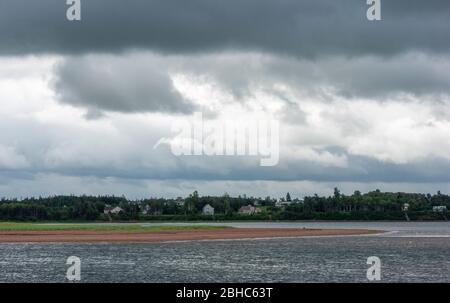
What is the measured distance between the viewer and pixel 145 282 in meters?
64.4

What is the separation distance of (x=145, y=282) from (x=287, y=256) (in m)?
32.0

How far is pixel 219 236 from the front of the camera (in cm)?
14388

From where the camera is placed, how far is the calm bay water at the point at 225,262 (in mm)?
68938

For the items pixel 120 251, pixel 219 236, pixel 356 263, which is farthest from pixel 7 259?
pixel 219 236

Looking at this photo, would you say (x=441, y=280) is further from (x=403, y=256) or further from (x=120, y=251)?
(x=120, y=251)

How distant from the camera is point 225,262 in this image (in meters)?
83.4

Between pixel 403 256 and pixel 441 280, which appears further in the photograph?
pixel 403 256

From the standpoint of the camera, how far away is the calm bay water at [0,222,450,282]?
6894 cm

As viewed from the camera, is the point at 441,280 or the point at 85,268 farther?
the point at 85,268
